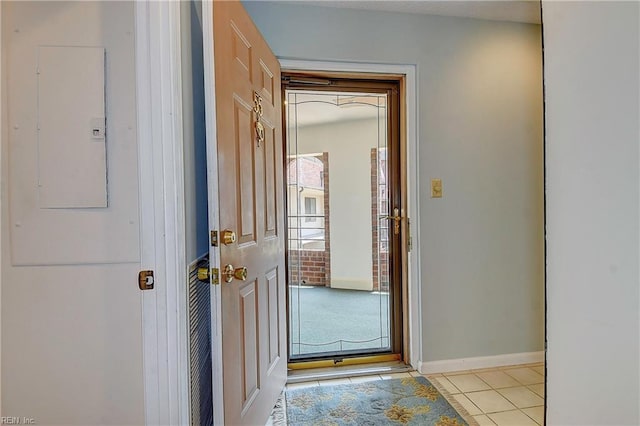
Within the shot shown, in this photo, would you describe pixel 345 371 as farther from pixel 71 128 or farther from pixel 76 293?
pixel 71 128

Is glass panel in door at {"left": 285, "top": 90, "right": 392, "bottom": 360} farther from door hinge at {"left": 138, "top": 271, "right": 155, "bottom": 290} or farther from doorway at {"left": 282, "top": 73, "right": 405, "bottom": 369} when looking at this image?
door hinge at {"left": 138, "top": 271, "right": 155, "bottom": 290}

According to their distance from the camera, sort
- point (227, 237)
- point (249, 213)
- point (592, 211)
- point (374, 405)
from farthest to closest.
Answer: point (374, 405) < point (249, 213) < point (227, 237) < point (592, 211)

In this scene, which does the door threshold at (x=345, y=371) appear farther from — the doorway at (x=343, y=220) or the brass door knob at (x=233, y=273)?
the brass door knob at (x=233, y=273)

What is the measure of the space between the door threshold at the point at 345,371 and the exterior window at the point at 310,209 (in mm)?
1011

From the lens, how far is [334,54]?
7.08 feet

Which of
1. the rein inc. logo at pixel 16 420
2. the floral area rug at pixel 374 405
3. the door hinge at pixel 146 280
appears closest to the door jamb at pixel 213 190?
the door hinge at pixel 146 280

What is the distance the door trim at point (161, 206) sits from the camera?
3.63 ft

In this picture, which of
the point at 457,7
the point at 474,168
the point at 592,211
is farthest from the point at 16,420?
the point at 457,7

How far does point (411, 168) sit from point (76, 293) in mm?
1865

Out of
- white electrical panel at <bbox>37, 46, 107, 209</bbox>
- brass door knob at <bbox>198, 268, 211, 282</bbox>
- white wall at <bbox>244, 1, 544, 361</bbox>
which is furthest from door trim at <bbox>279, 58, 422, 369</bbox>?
brass door knob at <bbox>198, 268, 211, 282</bbox>

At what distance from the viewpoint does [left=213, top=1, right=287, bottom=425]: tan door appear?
1.29 m

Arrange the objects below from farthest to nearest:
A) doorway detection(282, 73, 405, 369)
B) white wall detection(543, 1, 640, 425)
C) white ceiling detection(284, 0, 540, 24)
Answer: doorway detection(282, 73, 405, 369)
white ceiling detection(284, 0, 540, 24)
white wall detection(543, 1, 640, 425)

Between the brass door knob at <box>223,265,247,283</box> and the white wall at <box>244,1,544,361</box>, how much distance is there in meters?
1.32

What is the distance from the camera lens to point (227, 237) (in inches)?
49.5
